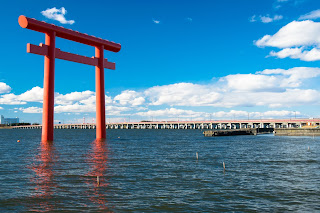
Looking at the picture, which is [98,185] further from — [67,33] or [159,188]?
[67,33]

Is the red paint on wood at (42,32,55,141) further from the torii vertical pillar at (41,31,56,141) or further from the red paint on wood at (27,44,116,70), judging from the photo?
the red paint on wood at (27,44,116,70)

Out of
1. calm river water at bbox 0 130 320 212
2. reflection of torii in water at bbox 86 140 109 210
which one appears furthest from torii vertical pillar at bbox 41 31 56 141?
reflection of torii in water at bbox 86 140 109 210

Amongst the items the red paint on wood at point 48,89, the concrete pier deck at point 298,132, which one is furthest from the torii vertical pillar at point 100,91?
the concrete pier deck at point 298,132

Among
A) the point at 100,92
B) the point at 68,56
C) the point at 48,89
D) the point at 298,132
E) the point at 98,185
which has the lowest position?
the point at 98,185

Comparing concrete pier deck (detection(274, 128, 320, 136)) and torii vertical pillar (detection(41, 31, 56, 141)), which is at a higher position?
torii vertical pillar (detection(41, 31, 56, 141))

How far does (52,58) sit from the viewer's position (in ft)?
129

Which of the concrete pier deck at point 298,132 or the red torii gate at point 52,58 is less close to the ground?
the red torii gate at point 52,58

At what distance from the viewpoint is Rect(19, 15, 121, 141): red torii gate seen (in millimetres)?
38094

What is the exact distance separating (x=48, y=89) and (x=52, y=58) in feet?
13.9

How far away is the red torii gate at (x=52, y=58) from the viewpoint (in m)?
38.1

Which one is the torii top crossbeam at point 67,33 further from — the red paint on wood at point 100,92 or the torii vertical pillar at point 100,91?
the red paint on wood at point 100,92

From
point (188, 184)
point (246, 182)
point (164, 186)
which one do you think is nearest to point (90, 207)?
point (164, 186)

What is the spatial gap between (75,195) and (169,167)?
9.07 metres

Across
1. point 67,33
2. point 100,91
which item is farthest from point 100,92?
point 67,33
